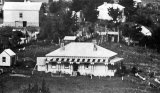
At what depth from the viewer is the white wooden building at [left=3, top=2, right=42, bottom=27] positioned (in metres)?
79.8

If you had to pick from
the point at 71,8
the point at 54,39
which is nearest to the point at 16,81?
the point at 54,39

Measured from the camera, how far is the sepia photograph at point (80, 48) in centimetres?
4853

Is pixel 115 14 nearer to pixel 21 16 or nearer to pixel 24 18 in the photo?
pixel 24 18

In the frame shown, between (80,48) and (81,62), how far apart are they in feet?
7.73

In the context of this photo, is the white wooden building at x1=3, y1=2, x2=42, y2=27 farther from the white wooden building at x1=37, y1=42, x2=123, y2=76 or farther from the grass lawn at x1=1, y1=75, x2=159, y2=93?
the grass lawn at x1=1, y1=75, x2=159, y2=93

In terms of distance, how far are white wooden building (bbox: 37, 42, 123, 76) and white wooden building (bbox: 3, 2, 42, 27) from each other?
25.3 m

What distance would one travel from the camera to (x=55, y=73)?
53.8 m

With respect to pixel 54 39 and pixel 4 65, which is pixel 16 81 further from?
pixel 54 39

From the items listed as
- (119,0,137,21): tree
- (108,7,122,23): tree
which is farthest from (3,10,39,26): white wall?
(119,0,137,21): tree

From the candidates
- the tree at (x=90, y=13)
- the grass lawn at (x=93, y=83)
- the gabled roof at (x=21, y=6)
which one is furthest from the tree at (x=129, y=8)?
the grass lawn at (x=93, y=83)

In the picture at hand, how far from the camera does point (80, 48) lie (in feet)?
182

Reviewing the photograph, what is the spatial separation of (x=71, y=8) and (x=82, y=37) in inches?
679

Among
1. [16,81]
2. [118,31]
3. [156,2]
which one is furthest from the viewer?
[156,2]

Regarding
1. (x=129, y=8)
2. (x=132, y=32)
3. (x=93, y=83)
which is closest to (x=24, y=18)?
(x=132, y=32)
